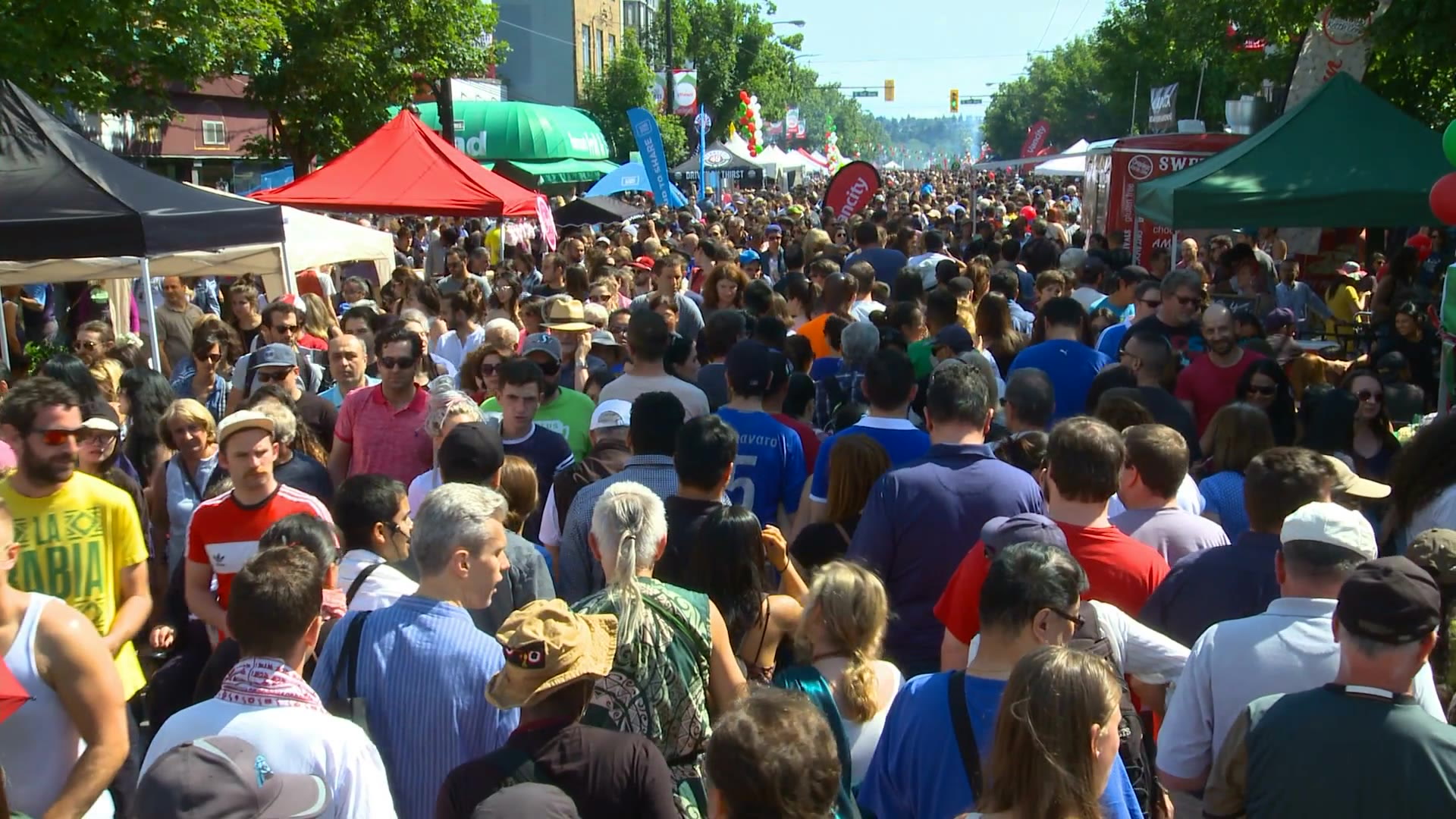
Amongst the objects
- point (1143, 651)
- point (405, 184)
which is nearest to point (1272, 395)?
point (1143, 651)

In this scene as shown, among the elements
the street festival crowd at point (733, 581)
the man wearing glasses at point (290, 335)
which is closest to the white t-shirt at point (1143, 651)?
the street festival crowd at point (733, 581)

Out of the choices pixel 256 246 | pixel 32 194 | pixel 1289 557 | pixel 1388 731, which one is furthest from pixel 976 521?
pixel 256 246

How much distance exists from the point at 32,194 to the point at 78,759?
6068 mm

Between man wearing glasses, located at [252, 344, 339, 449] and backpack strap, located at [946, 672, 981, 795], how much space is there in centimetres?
440

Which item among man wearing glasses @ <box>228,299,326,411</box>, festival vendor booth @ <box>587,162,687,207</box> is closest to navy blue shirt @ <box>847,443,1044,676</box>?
man wearing glasses @ <box>228,299,326,411</box>

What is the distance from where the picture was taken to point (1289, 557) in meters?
3.36

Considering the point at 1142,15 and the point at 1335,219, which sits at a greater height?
the point at 1142,15

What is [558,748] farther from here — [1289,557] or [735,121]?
[735,121]

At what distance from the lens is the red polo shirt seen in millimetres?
6219

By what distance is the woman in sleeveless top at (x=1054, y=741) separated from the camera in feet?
8.09

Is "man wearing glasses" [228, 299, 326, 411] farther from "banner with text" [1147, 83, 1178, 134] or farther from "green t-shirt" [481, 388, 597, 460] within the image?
"banner with text" [1147, 83, 1178, 134]

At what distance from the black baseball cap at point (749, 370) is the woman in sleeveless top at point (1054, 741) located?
3330 millimetres

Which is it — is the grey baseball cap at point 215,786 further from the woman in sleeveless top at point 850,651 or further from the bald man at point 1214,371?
the bald man at point 1214,371

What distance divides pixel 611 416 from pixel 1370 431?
136 inches
